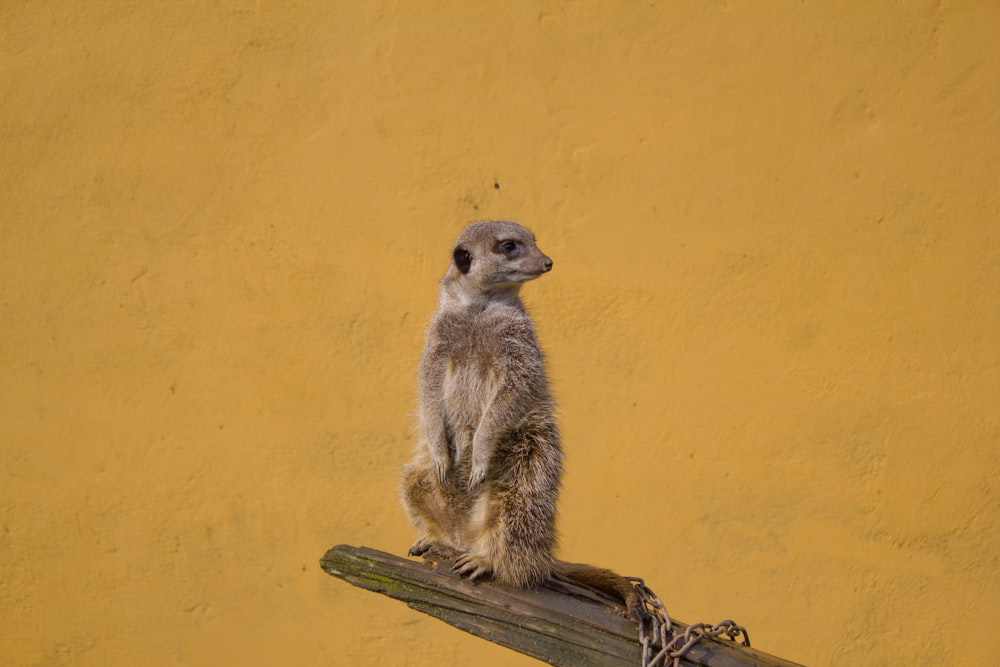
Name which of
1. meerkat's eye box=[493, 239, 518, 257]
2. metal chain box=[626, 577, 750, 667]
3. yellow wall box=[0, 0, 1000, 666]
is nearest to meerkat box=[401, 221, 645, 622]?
meerkat's eye box=[493, 239, 518, 257]

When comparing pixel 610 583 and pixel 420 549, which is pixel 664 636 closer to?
pixel 610 583

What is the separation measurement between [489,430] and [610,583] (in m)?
0.42

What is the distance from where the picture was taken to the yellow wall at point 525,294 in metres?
4.02

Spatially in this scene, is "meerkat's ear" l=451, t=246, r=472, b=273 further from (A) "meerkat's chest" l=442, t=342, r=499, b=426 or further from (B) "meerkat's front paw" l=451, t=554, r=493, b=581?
(B) "meerkat's front paw" l=451, t=554, r=493, b=581

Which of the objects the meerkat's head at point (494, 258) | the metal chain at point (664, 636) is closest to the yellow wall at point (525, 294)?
the meerkat's head at point (494, 258)

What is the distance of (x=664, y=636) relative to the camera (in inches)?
81.3

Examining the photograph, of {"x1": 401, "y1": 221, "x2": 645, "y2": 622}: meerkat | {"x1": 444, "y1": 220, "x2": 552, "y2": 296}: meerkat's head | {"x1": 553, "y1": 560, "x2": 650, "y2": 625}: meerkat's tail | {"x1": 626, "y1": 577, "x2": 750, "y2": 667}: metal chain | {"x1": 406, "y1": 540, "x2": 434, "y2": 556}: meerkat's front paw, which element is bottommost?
{"x1": 626, "y1": 577, "x2": 750, "y2": 667}: metal chain

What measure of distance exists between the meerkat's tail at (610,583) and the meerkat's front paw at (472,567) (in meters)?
0.16

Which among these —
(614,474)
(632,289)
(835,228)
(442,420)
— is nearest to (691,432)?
(614,474)

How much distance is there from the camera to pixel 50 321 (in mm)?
4316

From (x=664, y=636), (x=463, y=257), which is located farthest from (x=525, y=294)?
(x=664, y=636)

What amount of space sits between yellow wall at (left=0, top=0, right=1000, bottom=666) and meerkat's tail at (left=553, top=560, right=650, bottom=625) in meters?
1.72

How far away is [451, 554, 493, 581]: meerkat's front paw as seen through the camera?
2.32 m

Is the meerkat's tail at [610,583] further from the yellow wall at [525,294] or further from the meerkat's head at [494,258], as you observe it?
the yellow wall at [525,294]
